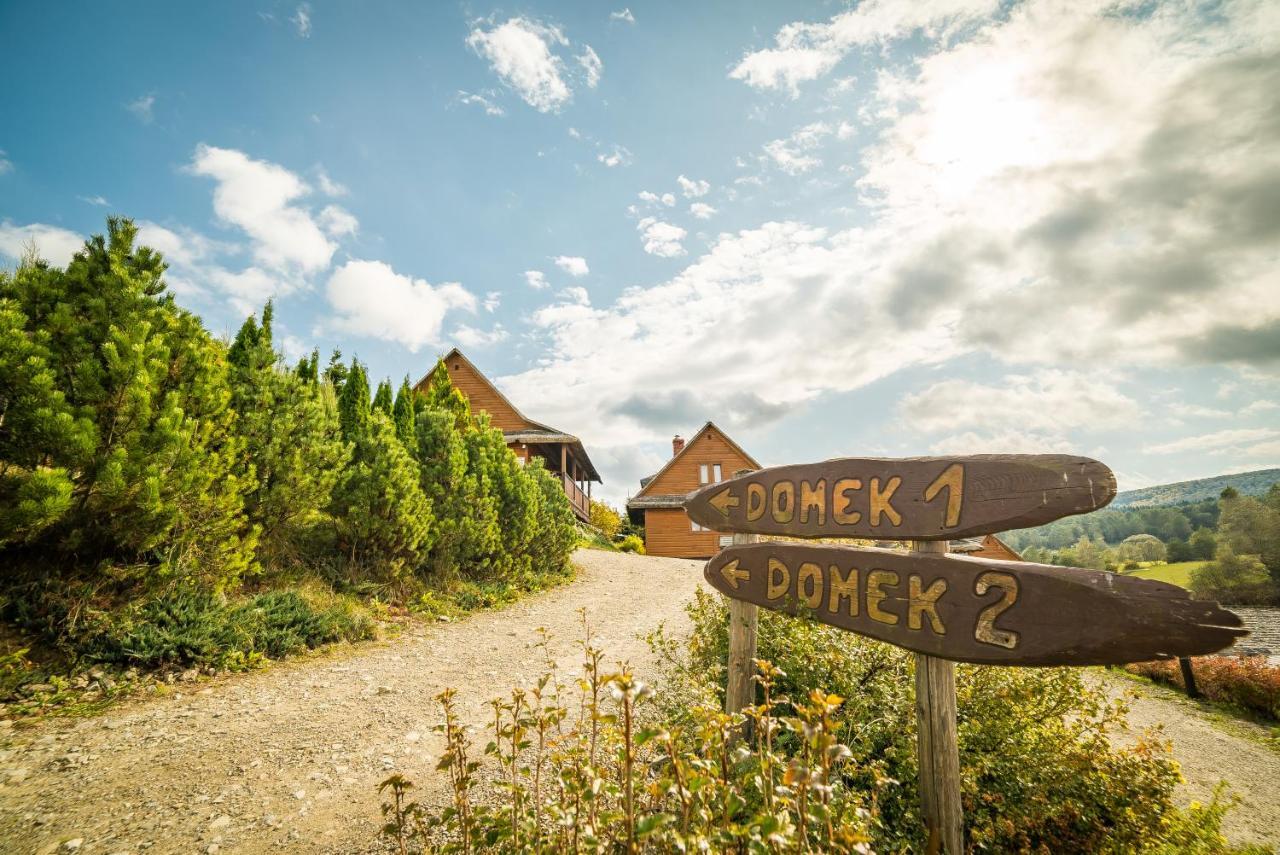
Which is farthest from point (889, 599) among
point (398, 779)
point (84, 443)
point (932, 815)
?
point (84, 443)

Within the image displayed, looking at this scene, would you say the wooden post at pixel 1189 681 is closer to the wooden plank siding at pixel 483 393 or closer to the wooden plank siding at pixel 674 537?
the wooden plank siding at pixel 674 537

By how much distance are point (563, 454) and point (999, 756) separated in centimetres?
2003

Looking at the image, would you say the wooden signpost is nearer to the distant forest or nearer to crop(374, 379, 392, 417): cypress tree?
crop(374, 379, 392, 417): cypress tree

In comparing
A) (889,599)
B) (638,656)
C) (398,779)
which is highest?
(889,599)

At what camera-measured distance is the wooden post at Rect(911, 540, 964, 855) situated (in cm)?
266

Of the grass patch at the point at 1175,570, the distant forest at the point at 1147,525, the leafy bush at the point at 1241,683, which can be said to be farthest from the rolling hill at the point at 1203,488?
the leafy bush at the point at 1241,683

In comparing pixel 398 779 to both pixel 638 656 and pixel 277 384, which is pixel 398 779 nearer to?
pixel 638 656

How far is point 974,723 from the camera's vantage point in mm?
3410

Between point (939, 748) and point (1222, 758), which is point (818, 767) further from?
point (1222, 758)

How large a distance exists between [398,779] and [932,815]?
275cm

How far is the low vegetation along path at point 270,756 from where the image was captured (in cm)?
304

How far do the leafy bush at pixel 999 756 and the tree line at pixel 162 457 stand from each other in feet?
18.7

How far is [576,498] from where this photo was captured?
83.0 feet

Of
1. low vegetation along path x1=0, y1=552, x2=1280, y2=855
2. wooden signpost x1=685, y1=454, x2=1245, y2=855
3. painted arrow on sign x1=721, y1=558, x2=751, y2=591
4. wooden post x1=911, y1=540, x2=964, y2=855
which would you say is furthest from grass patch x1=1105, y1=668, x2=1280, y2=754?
painted arrow on sign x1=721, y1=558, x2=751, y2=591
